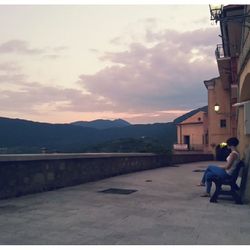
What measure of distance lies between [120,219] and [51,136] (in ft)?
110

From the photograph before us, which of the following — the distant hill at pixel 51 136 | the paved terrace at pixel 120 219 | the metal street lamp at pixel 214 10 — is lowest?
the paved terrace at pixel 120 219

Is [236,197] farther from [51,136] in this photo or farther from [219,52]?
[51,136]

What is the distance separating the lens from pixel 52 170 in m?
8.04

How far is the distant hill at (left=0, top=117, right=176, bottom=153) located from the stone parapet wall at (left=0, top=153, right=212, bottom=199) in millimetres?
486

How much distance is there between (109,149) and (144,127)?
95.8m

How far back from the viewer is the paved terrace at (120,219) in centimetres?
388

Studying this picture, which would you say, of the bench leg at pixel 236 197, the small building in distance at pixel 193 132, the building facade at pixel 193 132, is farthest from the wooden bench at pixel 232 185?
→ the building facade at pixel 193 132

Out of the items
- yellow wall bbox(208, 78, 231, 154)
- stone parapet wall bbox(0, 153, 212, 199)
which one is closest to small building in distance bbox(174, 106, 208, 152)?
yellow wall bbox(208, 78, 231, 154)

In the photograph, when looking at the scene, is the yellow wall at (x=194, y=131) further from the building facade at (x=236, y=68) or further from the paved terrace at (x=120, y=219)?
the paved terrace at (x=120, y=219)

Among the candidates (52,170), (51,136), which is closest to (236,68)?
(52,170)

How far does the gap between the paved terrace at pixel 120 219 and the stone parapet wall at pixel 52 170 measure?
1.12 ft
